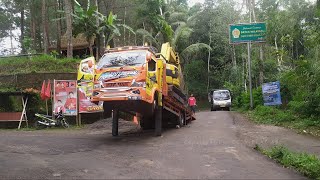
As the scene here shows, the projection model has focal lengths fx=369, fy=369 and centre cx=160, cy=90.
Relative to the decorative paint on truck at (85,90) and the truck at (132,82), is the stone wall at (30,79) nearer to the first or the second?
the decorative paint on truck at (85,90)

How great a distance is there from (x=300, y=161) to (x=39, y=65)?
17949mm

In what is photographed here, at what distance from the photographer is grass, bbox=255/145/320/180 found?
24.2 ft

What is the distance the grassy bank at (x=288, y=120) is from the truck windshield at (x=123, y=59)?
23.6 feet

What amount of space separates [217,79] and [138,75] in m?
30.7

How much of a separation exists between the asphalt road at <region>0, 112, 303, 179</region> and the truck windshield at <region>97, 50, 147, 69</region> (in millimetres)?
2563

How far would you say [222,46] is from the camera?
40531 mm

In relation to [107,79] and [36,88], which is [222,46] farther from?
[107,79]

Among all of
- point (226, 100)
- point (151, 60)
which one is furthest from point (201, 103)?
point (151, 60)

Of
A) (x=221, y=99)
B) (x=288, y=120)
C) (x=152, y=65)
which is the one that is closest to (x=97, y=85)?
(x=152, y=65)

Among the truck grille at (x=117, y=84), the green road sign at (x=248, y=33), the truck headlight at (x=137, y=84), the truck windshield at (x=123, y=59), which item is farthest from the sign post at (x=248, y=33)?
the truck grille at (x=117, y=84)

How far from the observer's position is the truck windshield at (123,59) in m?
12.2

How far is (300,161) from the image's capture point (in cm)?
804

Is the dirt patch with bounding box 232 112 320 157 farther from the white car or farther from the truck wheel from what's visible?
the white car

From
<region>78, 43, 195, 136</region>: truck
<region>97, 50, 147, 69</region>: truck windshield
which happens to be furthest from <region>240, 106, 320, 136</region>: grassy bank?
<region>97, 50, 147, 69</region>: truck windshield
